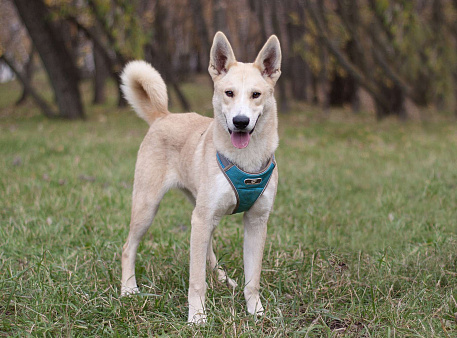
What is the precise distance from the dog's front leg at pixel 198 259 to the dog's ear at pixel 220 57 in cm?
95

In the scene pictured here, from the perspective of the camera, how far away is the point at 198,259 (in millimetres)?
2934

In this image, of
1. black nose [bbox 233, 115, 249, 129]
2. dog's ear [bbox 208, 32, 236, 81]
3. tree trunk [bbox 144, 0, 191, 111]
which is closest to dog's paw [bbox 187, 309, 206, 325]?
black nose [bbox 233, 115, 249, 129]

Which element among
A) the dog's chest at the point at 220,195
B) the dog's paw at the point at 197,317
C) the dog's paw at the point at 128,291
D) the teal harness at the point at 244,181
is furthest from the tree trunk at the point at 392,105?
the dog's paw at the point at 197,317

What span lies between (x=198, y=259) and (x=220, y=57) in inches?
53.4

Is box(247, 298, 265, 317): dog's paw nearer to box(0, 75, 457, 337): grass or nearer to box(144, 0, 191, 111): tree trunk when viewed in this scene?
box(0, 75, 457, 337): grass

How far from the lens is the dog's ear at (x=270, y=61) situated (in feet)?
10.0

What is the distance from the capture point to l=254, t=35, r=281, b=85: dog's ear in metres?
3.06

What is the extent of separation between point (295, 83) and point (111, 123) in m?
12.8

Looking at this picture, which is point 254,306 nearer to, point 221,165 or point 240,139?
point 221,165

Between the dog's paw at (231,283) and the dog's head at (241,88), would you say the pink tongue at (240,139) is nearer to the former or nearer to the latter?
the dog's head at (241,88)

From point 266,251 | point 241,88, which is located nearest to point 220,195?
point 241,88

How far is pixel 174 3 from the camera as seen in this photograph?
19.7 metres

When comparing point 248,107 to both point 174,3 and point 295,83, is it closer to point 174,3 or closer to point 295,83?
point 174,3

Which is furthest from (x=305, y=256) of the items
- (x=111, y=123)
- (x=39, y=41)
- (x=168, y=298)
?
(x=39, y=41)
